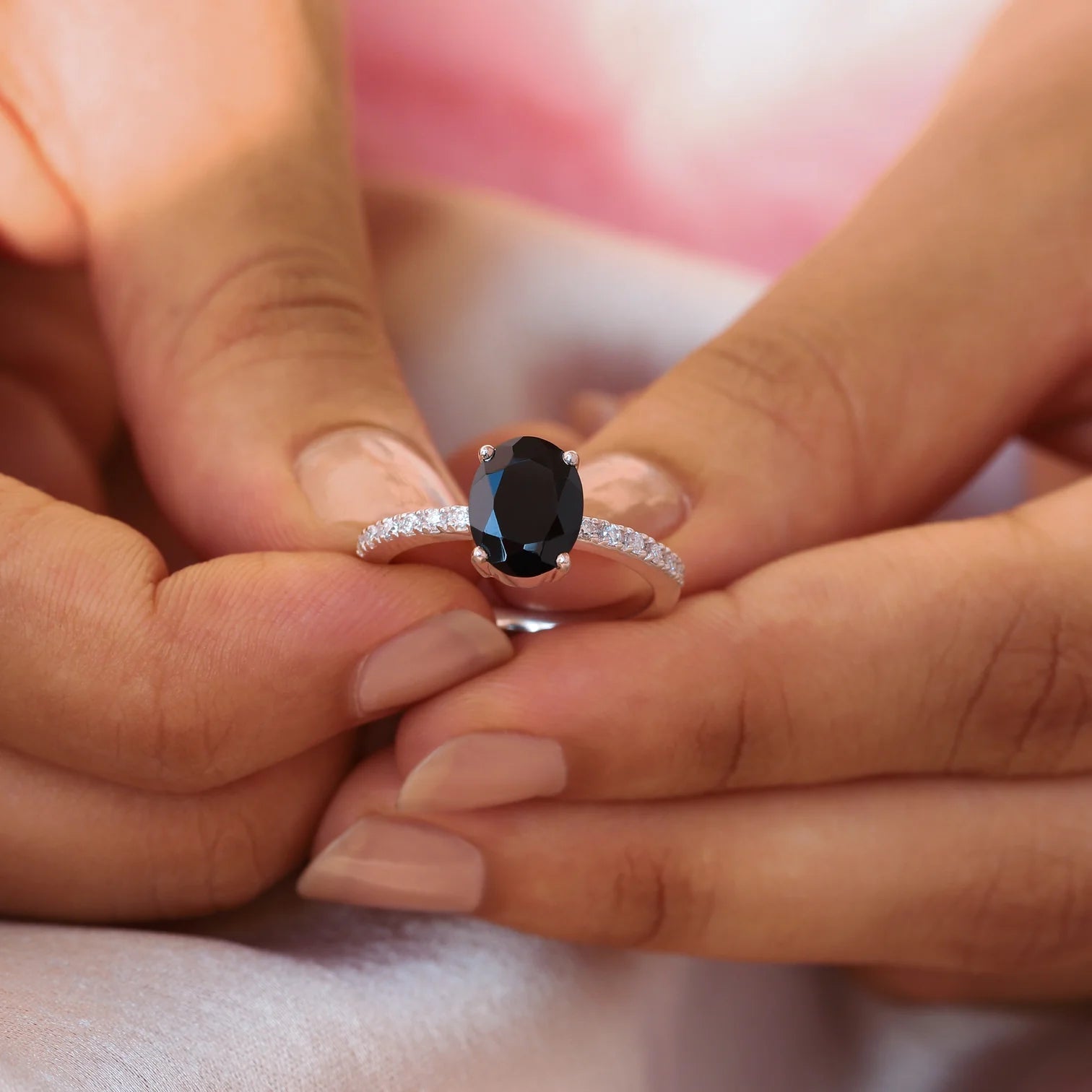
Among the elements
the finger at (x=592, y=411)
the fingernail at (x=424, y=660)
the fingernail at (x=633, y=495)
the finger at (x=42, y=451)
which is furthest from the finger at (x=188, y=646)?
the finger at (x=592, y=411)

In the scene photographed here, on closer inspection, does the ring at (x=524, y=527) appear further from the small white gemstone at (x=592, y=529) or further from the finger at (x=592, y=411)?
the finger at (x=592, y=411)

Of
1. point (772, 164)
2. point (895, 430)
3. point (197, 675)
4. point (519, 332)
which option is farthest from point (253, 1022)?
point (772, 164)

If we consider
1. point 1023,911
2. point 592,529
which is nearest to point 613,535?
point 592,529

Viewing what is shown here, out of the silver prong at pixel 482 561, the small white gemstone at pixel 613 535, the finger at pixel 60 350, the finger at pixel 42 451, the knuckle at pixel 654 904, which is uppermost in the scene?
the finger at pixel 60 350

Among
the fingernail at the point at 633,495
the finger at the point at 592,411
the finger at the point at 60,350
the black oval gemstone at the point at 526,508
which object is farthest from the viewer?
the finger at the point at 592,411

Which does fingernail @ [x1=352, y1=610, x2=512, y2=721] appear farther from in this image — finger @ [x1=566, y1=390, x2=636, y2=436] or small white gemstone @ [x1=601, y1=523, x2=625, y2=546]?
finger @ [x1=566, y1=390, x2=636, y2=436]

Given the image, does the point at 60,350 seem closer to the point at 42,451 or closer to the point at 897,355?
the point at 42,451

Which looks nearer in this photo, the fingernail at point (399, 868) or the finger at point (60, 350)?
the fingernail at point (399, 868)
